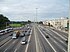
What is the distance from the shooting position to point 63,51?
47.6m

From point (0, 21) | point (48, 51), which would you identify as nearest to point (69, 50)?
point (48, 51)

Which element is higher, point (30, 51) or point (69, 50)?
point (69, 50)

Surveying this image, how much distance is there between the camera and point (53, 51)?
1885 inches

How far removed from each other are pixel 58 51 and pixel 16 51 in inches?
407

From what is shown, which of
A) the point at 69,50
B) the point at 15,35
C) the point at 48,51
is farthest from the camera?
the point at 15,35

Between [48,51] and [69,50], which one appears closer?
[69,50]

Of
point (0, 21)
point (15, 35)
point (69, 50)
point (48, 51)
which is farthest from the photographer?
point (0, 21)

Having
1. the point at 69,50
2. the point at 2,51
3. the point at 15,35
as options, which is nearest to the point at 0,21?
the point at 15,35

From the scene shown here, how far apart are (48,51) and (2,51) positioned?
1142 cm

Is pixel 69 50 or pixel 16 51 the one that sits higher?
pixel 69 50

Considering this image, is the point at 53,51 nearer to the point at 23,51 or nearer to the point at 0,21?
the point at 23,51

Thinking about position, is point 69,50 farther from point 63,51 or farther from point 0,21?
point 0,21

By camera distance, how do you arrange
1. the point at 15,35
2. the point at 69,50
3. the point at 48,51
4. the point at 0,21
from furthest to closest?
1. the point at 0,21
2. the point at 15,35
3. the point at 48,51
4. the point at 69,50

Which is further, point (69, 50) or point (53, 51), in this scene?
point (53, 51)
